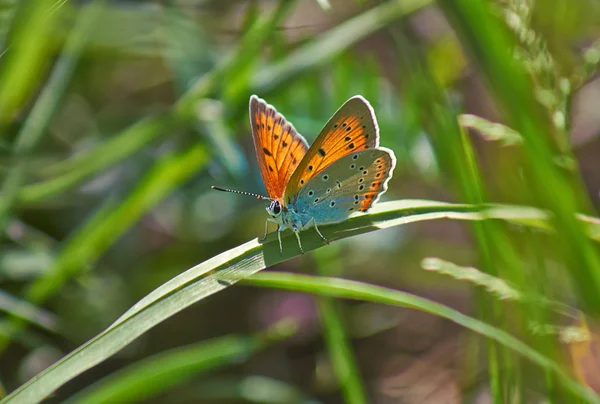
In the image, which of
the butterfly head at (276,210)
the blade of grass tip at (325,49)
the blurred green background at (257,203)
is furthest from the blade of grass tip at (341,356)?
the blade of grass tip at (325,49)

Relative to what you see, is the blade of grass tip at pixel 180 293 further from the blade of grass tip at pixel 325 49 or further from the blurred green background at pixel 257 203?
the blade of grass tip at pixel 325 49

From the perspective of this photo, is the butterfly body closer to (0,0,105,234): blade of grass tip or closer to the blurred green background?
the blurred green background

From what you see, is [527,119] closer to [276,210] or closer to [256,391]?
[276,210]

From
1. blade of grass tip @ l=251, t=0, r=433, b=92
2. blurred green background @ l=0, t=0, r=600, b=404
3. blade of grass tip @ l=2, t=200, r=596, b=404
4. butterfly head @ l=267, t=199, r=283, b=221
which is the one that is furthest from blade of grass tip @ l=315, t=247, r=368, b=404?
blade of grass tip @ l=251, t=0, r=433, b=92

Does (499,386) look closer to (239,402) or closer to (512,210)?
(512,210)

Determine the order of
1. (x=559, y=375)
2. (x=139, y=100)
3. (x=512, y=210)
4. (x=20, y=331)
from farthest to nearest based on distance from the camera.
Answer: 1. (x=139, y=100)
2. (x=20, y=331)
3. (x=512, y=210)
4. (x=559, y=375)

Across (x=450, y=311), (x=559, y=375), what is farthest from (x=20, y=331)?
(x=559, y=375)

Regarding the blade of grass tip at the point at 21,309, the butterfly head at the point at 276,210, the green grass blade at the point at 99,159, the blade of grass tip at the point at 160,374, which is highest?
the green grass blade at the point at 99,159
